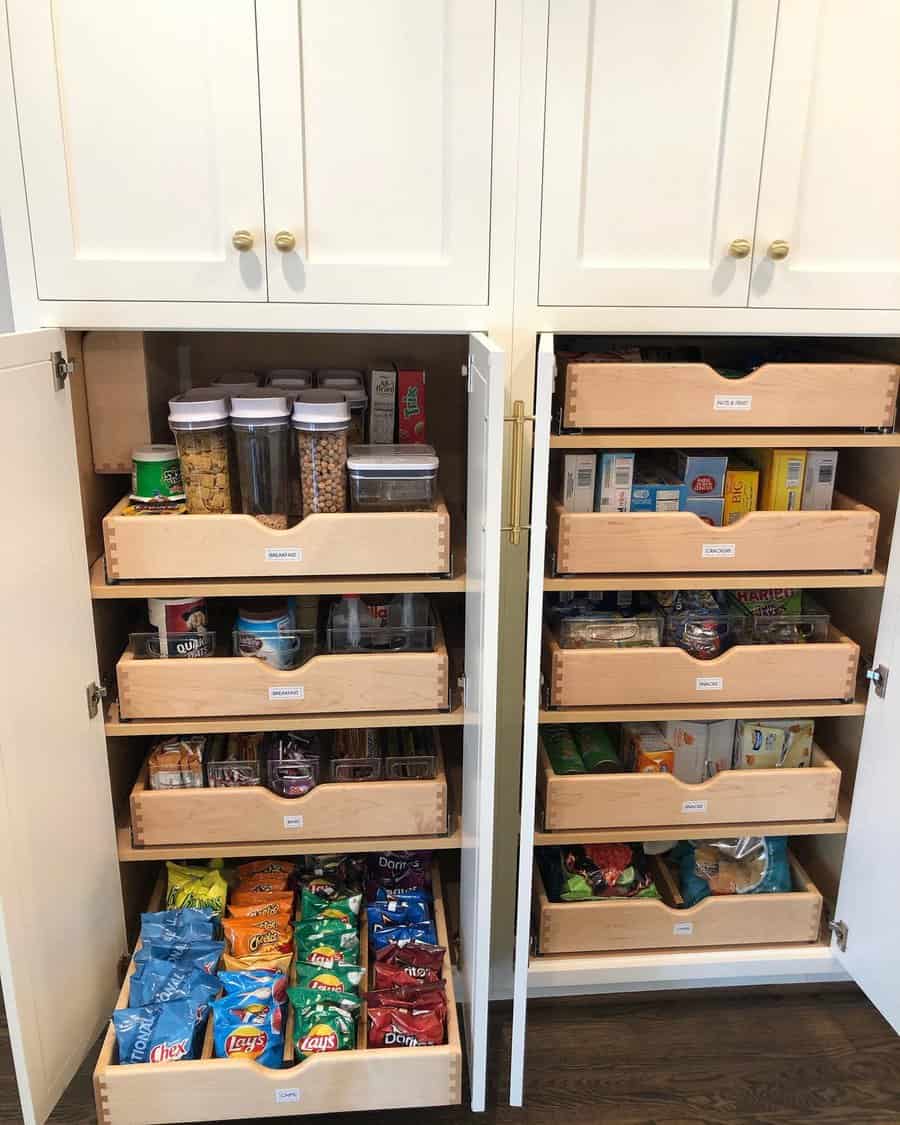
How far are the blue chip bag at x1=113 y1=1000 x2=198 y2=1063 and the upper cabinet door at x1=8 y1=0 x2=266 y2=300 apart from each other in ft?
3.77

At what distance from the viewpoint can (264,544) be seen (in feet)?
5.07

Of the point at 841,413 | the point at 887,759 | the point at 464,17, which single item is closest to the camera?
the point at 464,17

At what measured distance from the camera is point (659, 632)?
1776 mm

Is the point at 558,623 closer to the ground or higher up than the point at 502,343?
closer to the ground

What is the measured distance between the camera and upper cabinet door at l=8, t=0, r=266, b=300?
1.31 m

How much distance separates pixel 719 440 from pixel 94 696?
1.17 m

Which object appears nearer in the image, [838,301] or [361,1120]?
[838,301]

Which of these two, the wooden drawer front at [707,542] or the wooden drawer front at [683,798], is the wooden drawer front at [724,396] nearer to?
the wooden drawer front at [707,542]

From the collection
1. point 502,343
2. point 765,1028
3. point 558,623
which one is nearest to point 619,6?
point 502,343

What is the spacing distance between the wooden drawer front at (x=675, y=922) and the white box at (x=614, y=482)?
0.79m

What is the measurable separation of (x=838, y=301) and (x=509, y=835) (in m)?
1.14

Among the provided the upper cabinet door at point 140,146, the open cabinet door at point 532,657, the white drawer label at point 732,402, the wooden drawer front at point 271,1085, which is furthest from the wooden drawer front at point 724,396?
the wooden drawer front at point 271,1085

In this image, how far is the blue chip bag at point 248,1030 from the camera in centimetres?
149

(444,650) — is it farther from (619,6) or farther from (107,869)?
(619,6)
